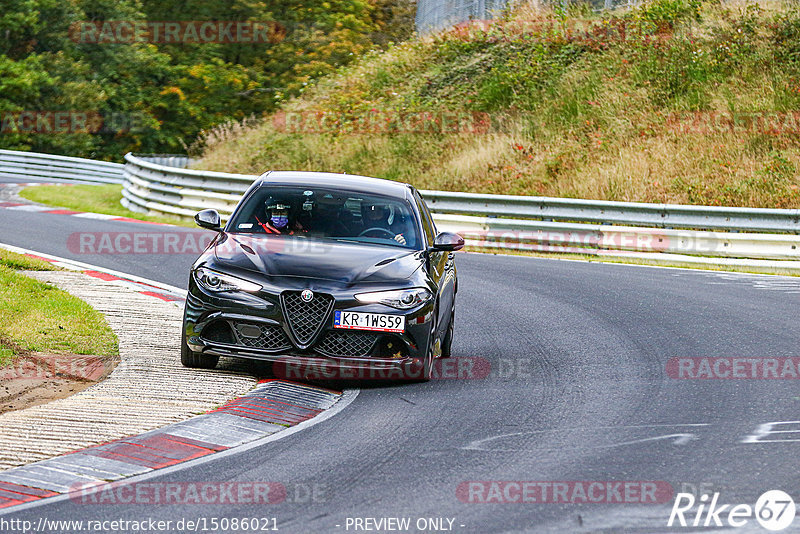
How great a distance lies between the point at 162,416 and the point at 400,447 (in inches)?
63.4

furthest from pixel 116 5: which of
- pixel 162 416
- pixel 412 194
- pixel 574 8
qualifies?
pixel 162 416

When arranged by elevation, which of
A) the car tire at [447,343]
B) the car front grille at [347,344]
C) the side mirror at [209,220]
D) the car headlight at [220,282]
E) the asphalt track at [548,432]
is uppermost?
the side mirror at [209,220]

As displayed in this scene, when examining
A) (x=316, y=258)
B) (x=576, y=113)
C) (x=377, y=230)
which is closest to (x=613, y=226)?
(x=576, y=113)

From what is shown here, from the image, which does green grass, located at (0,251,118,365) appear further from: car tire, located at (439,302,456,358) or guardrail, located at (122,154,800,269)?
guardrail, located at (122,154,800,269)

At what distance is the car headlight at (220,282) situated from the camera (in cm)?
859

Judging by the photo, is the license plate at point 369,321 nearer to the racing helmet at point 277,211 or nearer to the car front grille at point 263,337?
the car front grille at point 263,337

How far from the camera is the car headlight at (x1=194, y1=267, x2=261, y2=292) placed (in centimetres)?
859

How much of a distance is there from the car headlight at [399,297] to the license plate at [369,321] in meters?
0.10

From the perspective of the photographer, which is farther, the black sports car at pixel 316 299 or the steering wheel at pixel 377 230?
the steering wheel at pixel 377 230

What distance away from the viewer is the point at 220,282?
8.70m

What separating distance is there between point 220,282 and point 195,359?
Result: 28.0 inches

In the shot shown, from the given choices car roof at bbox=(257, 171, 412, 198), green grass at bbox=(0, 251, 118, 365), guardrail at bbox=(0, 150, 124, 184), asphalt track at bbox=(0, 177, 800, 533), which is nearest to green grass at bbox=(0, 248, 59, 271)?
green grass at bbox=(0, 251, 118, 365)

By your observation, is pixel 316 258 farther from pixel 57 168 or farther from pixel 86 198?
pixel 57 168

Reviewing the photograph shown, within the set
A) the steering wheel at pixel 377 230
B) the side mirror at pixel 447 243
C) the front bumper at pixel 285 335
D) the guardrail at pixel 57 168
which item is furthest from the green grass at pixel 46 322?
the guardrail at pixel 57 168
